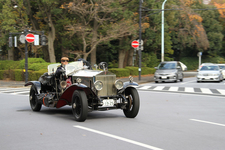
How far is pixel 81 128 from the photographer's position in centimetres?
724

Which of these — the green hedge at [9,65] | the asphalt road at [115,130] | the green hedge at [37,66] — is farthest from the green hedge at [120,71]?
the asphalt road at [115,130]

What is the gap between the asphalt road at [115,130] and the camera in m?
5.74

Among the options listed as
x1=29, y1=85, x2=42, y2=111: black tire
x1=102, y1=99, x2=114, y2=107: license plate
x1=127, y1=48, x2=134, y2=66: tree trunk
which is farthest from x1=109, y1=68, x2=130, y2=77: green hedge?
x1=102, y1=99, x2=114, y2=107: license plate

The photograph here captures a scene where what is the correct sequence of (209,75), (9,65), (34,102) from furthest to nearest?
(9,65) → (209,75) → (34,102)

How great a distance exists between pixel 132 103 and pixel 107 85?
2.94 feet

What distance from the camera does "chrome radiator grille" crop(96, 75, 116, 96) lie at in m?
8.47

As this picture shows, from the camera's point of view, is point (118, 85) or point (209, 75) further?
point (209, 75)

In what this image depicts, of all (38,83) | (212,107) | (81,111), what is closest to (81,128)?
(81,111)

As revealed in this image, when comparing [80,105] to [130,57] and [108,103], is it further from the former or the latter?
[130,57]

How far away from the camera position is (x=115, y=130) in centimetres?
700

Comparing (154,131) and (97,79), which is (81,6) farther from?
(154,131)

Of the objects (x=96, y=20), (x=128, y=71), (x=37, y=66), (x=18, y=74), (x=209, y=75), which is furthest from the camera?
(x=128, y=71)

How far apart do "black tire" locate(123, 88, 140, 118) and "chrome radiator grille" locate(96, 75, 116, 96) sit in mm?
505

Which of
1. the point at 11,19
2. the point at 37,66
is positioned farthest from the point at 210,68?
the point at 11,19
